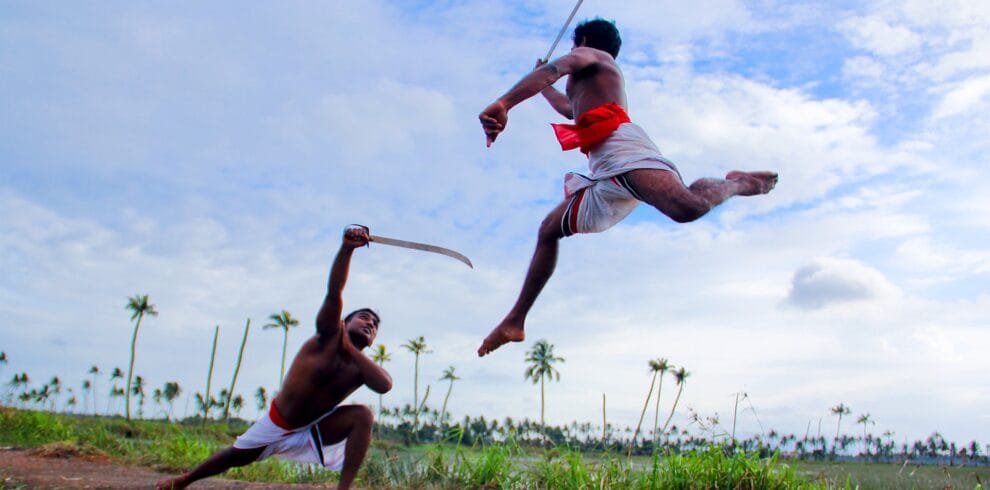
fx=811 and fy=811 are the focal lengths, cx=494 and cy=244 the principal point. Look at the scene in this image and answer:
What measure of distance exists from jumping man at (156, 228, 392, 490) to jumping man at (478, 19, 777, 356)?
5.69 ft

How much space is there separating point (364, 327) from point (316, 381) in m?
A: 0.53

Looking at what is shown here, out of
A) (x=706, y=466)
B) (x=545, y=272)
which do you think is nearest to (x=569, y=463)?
(x=706, y=466)

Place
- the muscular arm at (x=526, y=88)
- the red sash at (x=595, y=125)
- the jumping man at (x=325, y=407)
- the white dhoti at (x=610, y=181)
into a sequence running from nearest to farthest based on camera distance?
1. the muscular arm at (x=526, y=88)
2. the white dhoti at (x=610, y=181)
3. the red sash at (x=595, y=125)
4. the jumping man at (x=325, y=407)

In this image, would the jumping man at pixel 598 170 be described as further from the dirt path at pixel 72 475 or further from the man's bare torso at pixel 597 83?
the dirt path at pixel 72 475

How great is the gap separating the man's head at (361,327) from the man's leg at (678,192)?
2.83 m

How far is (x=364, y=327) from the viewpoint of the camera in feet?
19.5

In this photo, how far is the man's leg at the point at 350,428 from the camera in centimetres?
586

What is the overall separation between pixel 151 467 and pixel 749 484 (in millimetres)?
7583

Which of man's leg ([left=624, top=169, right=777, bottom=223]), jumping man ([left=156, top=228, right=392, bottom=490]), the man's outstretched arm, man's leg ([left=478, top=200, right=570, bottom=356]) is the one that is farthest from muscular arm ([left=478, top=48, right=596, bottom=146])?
jumping man ([left=156, top=228, right=392, bottom=490])

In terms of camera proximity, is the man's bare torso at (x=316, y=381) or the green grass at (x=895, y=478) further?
the green grass at (x=895, y=478)

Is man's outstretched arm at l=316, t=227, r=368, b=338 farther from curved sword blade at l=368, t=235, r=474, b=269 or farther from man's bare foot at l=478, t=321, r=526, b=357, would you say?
man's bare foot at l=478, t=321, r=526, b=357

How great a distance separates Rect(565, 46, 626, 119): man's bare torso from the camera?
13.1 feet

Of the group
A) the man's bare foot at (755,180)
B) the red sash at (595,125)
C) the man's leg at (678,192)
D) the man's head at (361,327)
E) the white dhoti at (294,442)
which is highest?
the red sash at (595,125)

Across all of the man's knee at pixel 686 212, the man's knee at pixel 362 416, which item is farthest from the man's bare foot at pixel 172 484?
the man's knee at pixel 686 212
